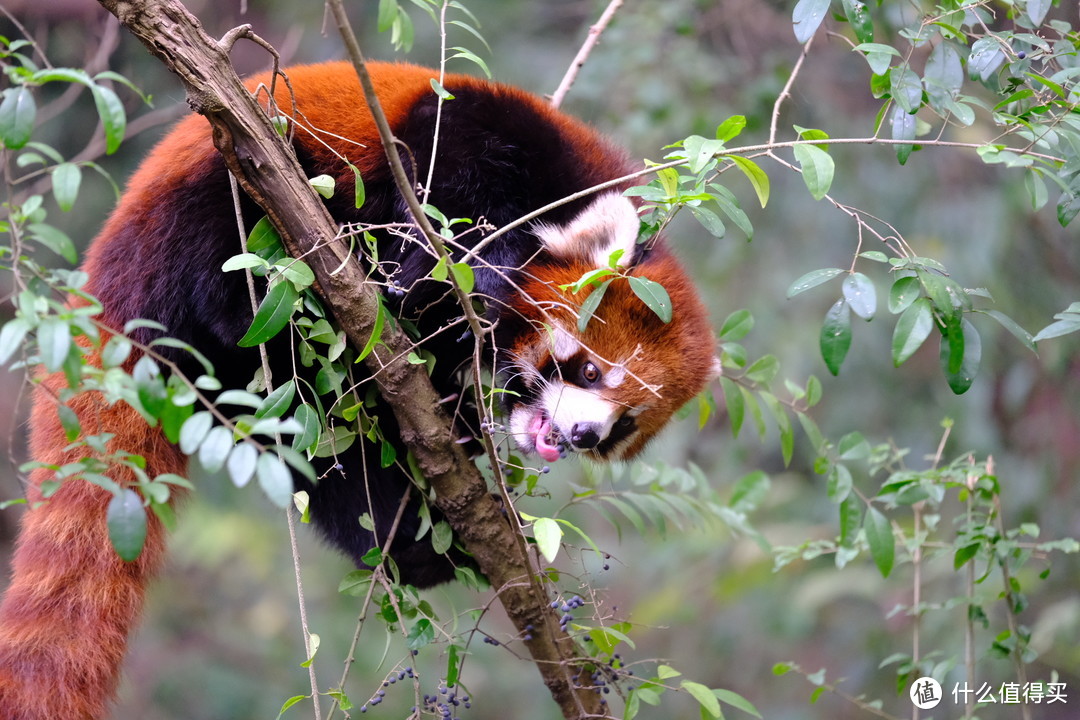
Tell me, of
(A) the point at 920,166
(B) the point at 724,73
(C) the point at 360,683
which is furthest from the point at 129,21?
(C) the point at 360,683

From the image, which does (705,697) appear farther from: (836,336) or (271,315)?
(271,315)

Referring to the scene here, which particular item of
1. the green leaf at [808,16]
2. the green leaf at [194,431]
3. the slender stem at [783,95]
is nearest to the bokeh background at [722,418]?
the slender stem at [783,95]

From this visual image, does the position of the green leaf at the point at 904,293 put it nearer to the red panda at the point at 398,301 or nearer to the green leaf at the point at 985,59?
the green leaf at the point at 985,59

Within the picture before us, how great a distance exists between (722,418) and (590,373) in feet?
9.74

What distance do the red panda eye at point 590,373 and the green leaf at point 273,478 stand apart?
5.02 ft

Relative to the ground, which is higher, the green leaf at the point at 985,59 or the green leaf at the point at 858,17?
the green leaf at the point at 858,17

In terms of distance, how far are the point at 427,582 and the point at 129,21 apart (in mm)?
1746

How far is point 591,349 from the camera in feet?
8.48

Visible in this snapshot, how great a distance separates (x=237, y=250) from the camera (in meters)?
2.43

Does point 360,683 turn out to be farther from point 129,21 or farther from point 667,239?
point 129,21

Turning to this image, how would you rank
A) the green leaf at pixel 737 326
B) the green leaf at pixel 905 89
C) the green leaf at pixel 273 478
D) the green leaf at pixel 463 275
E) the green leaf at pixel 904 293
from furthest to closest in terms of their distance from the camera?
1. the green leaf at pixel 737 326
2. the green leaf at pixel 905 89
3. the green leaf at pixel 904 293
4. the green leaf at pixel 463 275
5. the green leaf at pixel 273 478

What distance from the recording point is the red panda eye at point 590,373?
2.63 m

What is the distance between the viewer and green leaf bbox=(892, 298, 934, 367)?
5.20 feet

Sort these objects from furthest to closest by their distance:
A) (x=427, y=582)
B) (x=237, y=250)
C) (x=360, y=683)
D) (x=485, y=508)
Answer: (x=360, y=683), (x=427, y=582), (x=237, y=250), (x=485, y=508)
